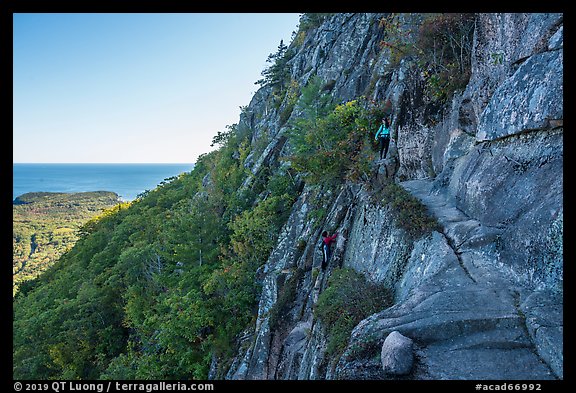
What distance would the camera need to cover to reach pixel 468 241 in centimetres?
627

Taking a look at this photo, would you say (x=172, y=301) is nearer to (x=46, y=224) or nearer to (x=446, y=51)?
(x=446, y=51)

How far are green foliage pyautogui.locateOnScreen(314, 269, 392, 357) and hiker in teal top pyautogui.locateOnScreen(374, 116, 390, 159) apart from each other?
721 cm

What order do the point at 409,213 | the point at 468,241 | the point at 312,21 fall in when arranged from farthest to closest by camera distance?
the point at 312,21 → the point at 409,213 → the point at 468,241

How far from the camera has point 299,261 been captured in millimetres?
15055

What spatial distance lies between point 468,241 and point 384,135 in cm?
842

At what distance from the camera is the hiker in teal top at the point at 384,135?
1374 cm

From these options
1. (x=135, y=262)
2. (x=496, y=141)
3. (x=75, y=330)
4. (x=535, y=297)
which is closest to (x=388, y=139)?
(x=496, y=141)

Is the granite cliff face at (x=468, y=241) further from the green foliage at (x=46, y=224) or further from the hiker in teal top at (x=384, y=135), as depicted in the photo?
the green foliage at (x=46, y=224)

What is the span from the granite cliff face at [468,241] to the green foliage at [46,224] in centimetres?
8637

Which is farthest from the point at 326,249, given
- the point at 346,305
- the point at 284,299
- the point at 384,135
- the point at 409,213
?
the point at 384,135

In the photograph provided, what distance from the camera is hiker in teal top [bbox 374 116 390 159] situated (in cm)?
1374

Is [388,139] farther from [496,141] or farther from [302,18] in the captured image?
[302,18]

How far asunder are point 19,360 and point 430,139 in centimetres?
3596

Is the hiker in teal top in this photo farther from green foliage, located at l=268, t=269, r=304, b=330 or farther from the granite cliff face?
green foliage, located at l=268, t=269, r=304, b=330
